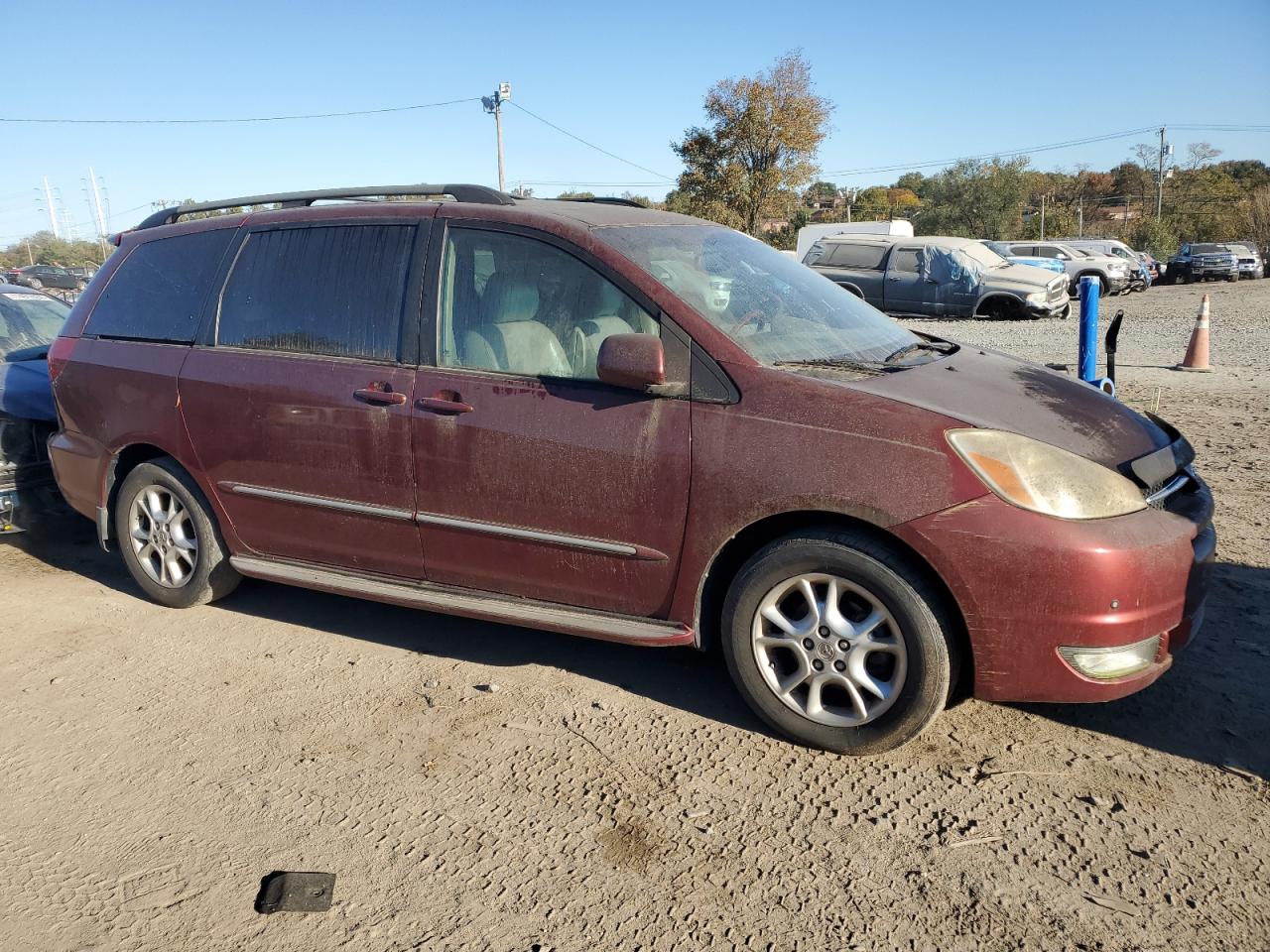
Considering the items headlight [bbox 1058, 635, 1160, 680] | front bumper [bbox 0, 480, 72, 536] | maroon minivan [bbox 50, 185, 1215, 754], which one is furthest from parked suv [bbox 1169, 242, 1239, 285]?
front bumper [bbox 0, 480, 72, 536]

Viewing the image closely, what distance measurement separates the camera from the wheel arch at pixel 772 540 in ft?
9.98

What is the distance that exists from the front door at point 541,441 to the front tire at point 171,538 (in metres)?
1.38

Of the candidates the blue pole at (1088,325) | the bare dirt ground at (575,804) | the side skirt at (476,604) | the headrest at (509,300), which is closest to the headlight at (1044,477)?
the bare dirt ground at (575,804)

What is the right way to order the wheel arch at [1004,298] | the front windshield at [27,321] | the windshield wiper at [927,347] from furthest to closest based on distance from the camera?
the wheel arch at [1004,298] → the front windshield at [27,321] → the windshield wiper at [927,347]

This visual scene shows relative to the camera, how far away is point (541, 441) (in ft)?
11.4

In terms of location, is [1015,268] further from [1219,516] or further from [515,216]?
[515,216]

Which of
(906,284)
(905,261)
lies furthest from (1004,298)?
(905,261)

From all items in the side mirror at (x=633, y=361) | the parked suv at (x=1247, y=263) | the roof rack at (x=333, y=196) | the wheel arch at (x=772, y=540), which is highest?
the roof rack at (x=333, y=196)

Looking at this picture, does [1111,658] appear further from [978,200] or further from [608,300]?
[978,200]

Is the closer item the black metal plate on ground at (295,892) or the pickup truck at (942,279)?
the black metal plate on ground at (295,892)

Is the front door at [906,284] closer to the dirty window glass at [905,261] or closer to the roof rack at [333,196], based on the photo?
the dirty window glass at [905,261]

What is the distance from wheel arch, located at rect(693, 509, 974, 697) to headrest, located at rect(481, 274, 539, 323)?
1184 mm

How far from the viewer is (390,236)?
3965 mm

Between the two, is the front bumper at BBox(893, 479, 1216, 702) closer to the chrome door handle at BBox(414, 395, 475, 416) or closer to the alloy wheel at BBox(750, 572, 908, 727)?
the alloy wheel at BBox(750, 572, 908, 727)
